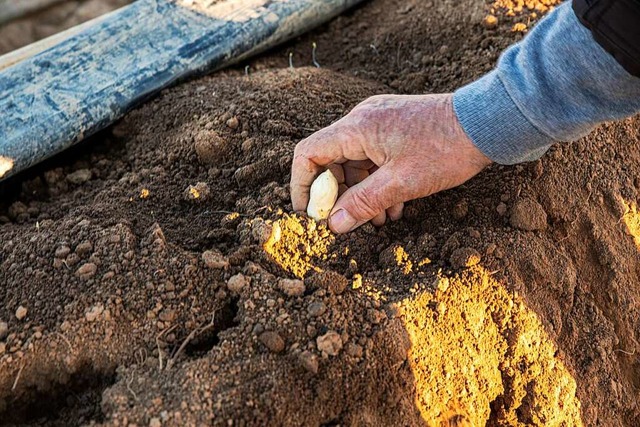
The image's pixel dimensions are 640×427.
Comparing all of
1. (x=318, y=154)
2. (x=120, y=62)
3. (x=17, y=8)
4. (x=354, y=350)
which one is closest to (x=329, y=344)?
(x=354, y=350)

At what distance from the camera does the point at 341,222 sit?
5.78 ft

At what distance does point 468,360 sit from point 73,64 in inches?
66.9

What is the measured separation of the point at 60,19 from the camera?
424 cm

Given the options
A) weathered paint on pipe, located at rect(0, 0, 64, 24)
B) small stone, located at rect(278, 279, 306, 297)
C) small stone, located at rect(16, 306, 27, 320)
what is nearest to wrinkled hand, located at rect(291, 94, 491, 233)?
small stone, located at rect(278, 279, 306, 297)

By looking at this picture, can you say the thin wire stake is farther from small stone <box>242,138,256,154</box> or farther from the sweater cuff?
the sweater cuff

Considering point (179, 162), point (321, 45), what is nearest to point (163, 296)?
point (179, 162)

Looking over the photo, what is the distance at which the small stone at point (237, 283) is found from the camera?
163cm

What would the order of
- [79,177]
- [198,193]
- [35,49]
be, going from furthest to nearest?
[35,49] → [79,177] → [198,193]

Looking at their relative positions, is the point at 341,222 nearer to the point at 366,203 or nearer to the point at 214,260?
the point at 366,203

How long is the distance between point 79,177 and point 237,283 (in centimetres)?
87

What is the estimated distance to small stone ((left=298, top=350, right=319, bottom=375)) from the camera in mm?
1493

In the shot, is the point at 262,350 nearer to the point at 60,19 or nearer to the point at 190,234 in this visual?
the point at 190,234

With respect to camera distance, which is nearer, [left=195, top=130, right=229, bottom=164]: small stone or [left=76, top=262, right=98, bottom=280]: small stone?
[left=76, top=262, right=98, bottom=280]: small stone

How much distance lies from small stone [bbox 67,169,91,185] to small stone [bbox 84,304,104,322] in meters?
0.72
